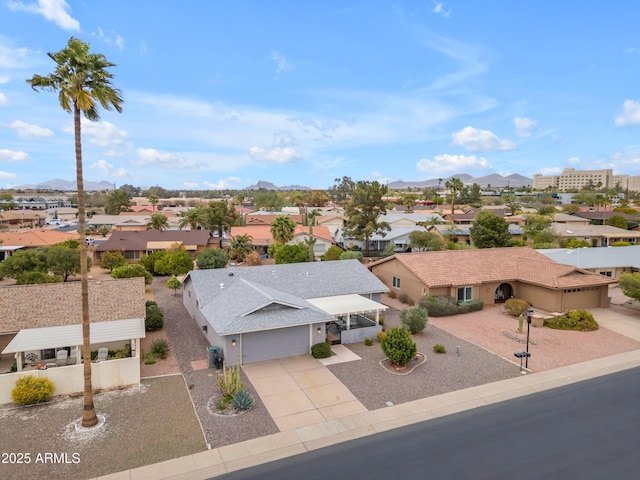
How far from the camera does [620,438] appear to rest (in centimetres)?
1577

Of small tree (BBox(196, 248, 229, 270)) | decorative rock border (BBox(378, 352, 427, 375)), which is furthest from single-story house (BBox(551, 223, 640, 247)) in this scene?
decorative rock border (BBox(378, 352, 427, 375))

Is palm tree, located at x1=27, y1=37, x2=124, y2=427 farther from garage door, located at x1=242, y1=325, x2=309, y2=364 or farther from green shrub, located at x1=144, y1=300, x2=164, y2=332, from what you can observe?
green shrub, located at x1=144, y1=300, x2=164, y2=332

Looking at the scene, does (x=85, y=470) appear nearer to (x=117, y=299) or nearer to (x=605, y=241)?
(x=117, y=299)

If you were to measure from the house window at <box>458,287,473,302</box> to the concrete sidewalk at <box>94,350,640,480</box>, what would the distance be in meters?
12.0

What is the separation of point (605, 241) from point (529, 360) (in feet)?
184

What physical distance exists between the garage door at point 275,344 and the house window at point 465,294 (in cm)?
1599

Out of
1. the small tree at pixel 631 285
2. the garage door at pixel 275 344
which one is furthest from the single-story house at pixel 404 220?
the garage door at pixel 275 344

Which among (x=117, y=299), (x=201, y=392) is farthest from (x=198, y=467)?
(x=117, y=299)

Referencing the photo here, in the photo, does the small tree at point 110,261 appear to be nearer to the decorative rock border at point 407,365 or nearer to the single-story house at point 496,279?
the single-story house at point 496,279

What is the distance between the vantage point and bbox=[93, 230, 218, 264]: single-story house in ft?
181

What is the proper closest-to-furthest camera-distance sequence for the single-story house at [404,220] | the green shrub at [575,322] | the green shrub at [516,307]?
the green shrub at [575,322] < the green shrub at [516,307] < the single-story house at [404,220]

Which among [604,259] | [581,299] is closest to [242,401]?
[581,299]

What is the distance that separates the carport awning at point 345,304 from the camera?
Result: 26.6 m

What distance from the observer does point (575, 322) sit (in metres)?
29.2
